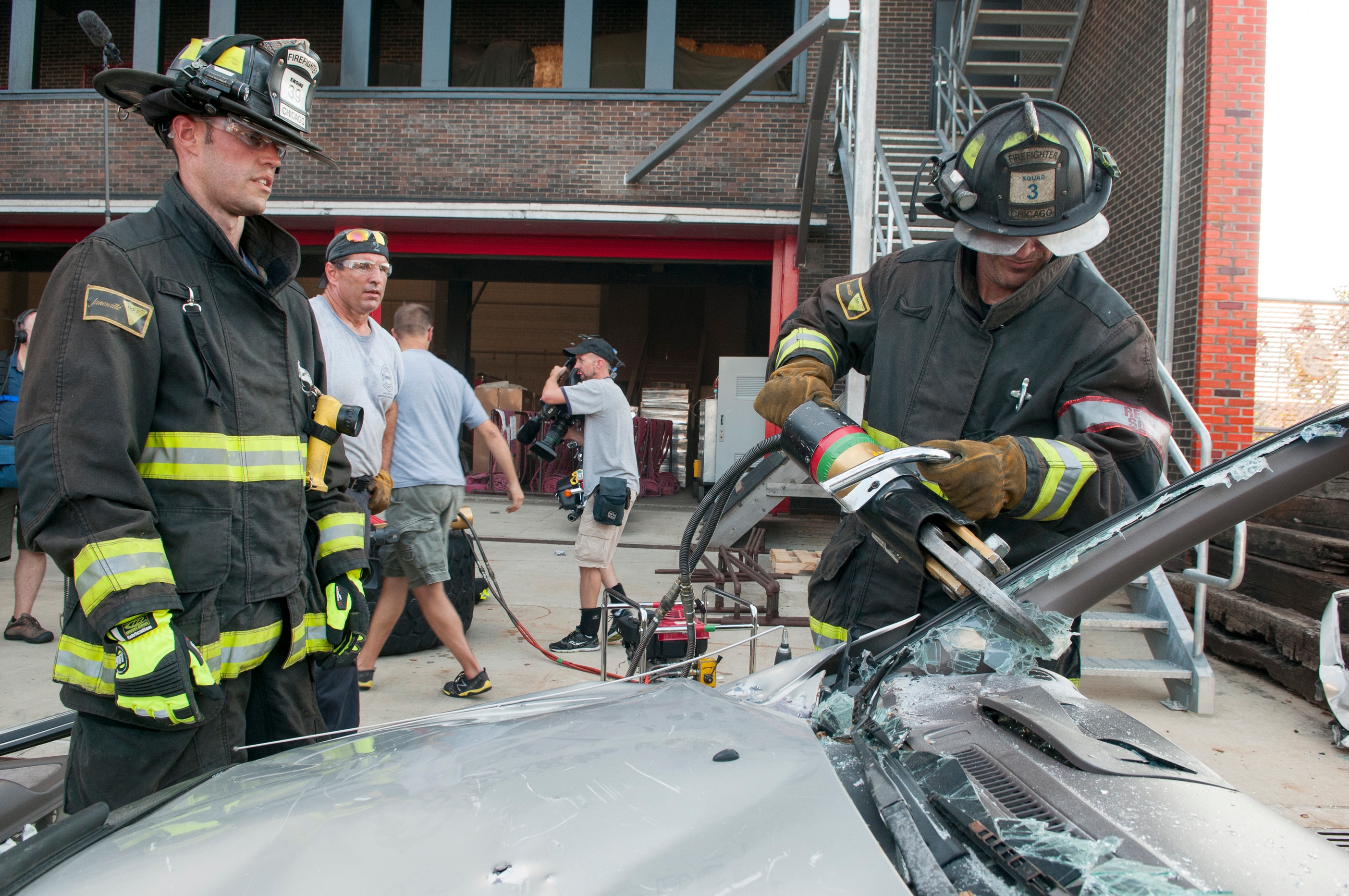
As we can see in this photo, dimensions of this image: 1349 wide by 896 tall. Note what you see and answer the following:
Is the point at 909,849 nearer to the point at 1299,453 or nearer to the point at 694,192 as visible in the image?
the point at 1299,453

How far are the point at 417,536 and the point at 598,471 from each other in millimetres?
1277

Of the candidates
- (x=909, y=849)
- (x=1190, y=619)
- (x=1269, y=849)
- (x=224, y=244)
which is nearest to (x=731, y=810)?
(x=909, y=849)

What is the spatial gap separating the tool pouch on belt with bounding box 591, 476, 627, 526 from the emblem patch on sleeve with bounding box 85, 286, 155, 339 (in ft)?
10.2

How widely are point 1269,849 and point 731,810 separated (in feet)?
1.92

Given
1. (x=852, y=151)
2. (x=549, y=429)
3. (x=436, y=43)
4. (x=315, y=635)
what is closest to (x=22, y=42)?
(x=436, y=43)

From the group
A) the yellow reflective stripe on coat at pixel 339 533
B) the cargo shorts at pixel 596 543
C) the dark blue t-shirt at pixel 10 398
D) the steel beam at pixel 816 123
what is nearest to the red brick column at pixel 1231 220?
the steel beam at pixel 816 123

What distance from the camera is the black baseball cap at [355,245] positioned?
3.29 metres

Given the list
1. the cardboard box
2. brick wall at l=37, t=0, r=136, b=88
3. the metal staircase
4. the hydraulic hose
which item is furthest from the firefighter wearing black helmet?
brick wall at l=37, t=0, r=136, b=88

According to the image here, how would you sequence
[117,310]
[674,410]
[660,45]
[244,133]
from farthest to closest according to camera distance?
[674,410] < [660,45] < [244,133] < [117,310]

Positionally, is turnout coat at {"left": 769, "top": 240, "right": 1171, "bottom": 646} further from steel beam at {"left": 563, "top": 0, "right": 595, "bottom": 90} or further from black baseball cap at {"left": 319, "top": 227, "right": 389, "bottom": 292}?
steel beam at {"left": 563, "top": 0, "right": 595, "bottom": 90}

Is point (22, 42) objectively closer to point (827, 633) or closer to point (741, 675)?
point (741, 675)

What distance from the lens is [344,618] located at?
1901mm

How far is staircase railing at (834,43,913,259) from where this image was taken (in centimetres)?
684

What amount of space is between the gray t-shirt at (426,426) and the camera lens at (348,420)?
6.21ft
